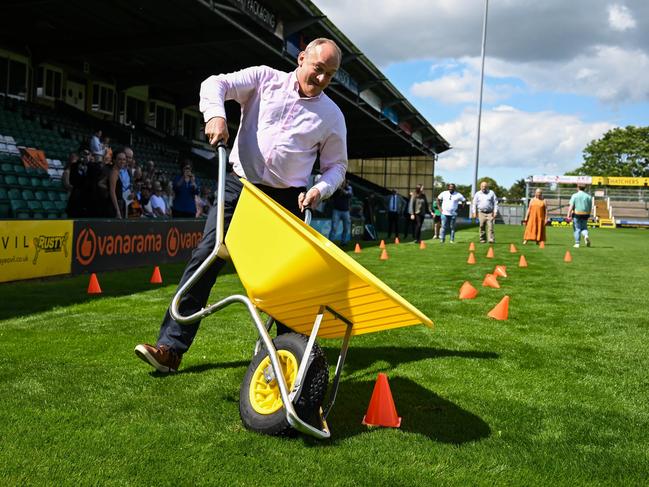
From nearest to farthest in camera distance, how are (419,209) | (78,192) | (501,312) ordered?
(501,312) < (78,192) < (419,209)

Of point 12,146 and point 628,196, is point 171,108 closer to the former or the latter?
point 12,146

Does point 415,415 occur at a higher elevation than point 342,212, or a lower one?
lower

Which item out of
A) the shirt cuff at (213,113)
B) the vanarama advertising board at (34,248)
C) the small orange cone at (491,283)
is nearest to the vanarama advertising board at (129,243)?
the vanarama advertising board at (34,248)

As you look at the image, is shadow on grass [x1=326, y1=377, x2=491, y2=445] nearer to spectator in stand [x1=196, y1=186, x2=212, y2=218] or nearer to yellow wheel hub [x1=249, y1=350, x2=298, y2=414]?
yellow wheel hub [x1=249, y1=350, x2=298, y2=414]

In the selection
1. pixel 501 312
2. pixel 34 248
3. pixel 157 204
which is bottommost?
pixel 501 312

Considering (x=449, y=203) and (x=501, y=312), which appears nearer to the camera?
(x=501, y=312)

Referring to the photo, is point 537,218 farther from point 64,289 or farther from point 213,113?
point 213,113

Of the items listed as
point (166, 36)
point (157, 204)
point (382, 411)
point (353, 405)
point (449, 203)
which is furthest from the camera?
point (449, 203)

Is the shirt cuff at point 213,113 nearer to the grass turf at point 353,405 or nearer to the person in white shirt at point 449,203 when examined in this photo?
the grass turf at point 353,405

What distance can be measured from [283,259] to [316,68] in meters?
1.25

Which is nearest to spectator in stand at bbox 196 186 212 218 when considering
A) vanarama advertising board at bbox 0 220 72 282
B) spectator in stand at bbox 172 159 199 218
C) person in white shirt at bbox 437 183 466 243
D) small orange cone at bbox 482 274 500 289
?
spectator in stand at bbox 172 159 199 218

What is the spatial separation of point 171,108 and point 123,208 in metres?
20.5

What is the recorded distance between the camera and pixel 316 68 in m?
3.58

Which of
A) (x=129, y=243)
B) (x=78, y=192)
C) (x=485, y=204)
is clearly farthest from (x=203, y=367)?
(x=485, y=204)
